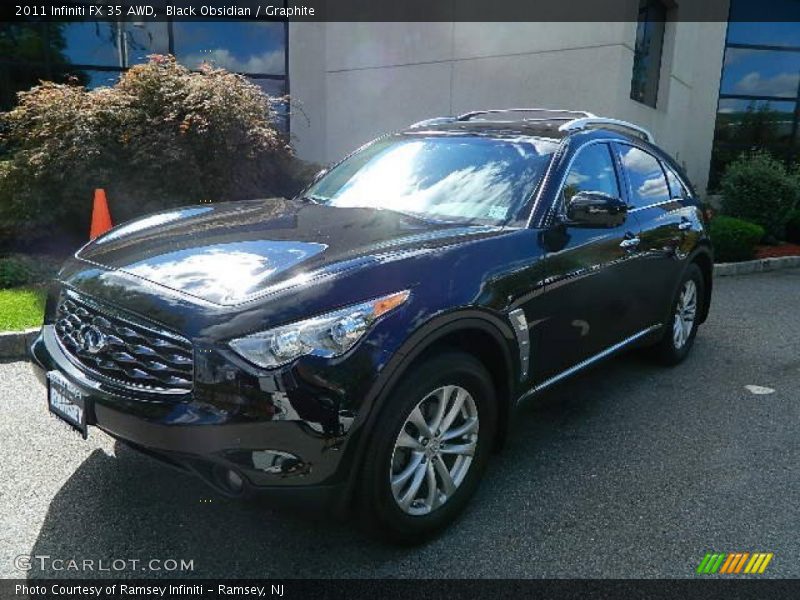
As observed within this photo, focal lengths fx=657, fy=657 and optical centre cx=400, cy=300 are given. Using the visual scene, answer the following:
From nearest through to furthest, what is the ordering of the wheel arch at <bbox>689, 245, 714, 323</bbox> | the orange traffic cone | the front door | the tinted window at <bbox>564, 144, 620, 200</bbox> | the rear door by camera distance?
the front door, the tinted window at <bbox>564, 144, 620, 200</bbox>, the rear door, the wheel arch at <bbox>689, 245, 714, 323</bbox>, the orange traffic cone

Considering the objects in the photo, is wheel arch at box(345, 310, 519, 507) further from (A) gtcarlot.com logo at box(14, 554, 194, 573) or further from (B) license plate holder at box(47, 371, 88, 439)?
(B) license plate holder at box(47, 371, 88, 439)

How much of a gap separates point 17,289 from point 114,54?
7838 mm

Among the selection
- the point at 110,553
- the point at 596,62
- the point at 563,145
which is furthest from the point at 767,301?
the point at 110,553

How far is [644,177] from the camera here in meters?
4.52

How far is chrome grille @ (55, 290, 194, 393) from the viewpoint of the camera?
2.30m

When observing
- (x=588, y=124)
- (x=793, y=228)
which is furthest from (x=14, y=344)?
(x=793, y=228)

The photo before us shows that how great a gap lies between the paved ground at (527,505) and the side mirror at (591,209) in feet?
3.12

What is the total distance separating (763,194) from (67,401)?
12.0 metres

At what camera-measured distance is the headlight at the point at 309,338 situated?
2215 mm

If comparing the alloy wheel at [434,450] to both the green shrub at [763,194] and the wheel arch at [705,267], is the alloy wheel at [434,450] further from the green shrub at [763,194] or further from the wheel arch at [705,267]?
the green shrub at [763,194]

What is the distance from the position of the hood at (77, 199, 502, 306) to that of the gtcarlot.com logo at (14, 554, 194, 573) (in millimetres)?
1098

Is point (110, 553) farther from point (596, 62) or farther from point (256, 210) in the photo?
point (596, 62)

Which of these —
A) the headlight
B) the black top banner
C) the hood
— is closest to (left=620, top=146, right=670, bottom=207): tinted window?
the hood

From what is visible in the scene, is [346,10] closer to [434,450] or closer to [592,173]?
[592,173]
